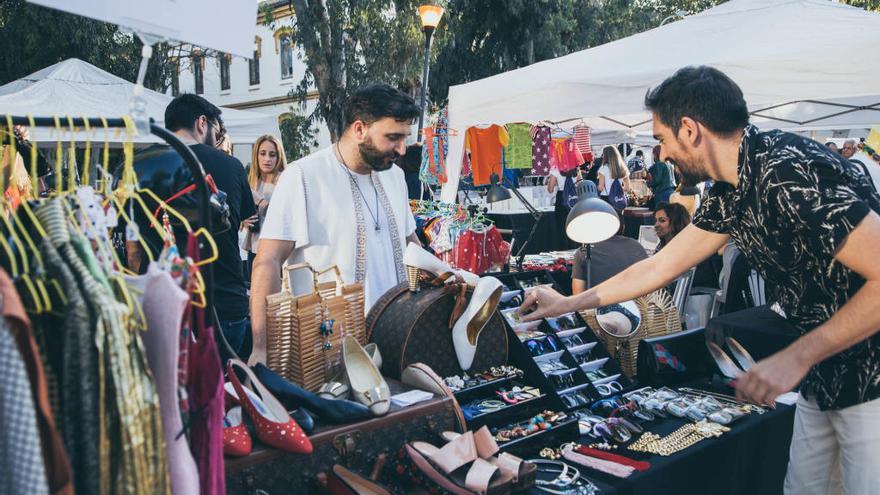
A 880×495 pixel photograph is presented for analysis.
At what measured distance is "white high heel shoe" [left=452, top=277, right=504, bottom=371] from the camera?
7.49ft

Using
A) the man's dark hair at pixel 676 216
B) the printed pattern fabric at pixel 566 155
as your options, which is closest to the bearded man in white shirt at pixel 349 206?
the man's dark hair at pixel 676 216

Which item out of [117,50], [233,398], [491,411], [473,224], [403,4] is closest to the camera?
[233,398]

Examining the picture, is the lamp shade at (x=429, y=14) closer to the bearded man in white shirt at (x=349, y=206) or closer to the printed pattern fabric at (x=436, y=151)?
the printed pattern fabric at (x=436, y=151)

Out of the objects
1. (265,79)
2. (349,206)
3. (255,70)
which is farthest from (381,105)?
(255,70)

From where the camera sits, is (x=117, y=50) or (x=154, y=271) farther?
(x=117, y=50)

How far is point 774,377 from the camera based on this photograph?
1.67m

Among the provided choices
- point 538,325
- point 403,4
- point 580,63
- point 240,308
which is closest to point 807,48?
point 580,63

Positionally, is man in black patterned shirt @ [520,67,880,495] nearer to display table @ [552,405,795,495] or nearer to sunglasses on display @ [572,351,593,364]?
display table @ [552,405,795,495]

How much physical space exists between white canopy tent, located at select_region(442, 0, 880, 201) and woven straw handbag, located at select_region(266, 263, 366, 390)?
11.4 ft

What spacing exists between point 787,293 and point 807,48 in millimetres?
2867

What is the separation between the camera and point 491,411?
2111 millimetres

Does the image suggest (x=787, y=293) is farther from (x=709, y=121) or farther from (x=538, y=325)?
(x=538, y=325)

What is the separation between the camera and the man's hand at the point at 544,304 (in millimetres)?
2545

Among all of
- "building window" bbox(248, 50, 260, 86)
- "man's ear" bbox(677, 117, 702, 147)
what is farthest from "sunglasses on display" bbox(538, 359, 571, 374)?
"building window" bbox(248, 50, 260, 86)
